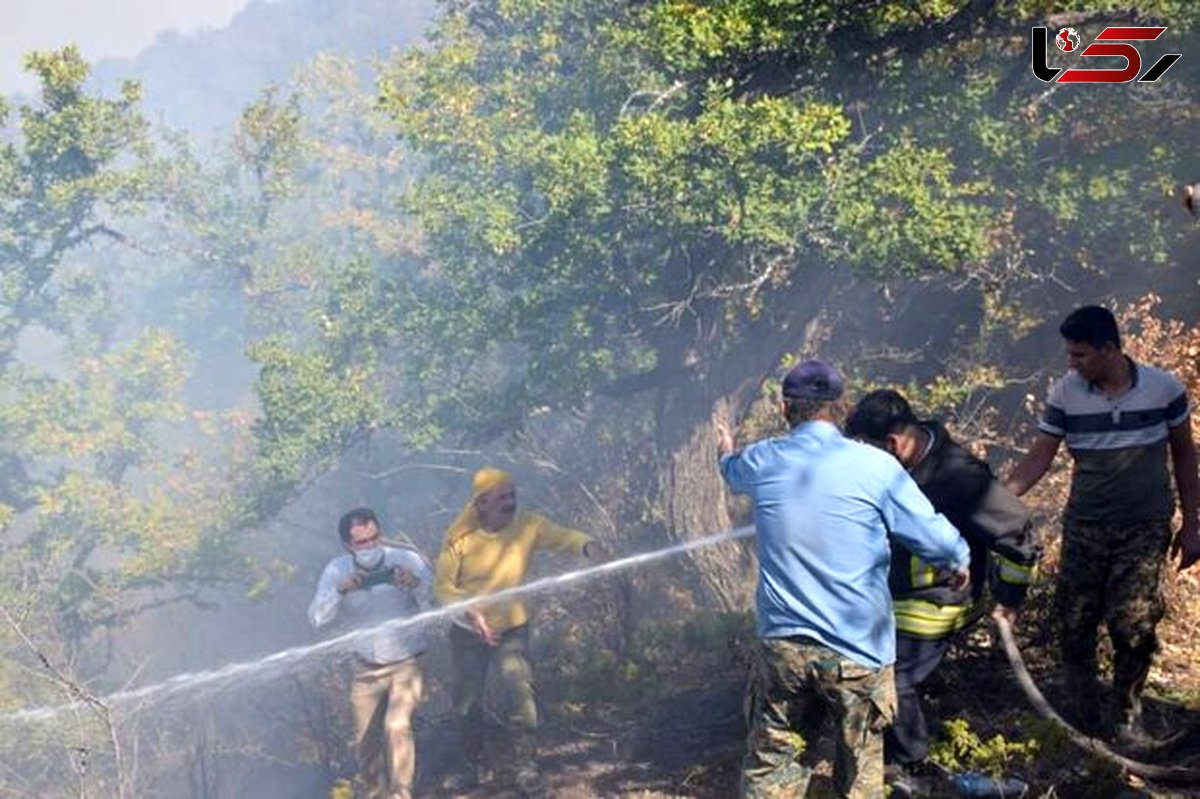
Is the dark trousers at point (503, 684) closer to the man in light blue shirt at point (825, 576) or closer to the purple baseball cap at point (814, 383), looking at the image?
the man in light blue shirt at point (825, 576)

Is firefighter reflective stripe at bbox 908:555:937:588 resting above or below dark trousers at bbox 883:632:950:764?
above

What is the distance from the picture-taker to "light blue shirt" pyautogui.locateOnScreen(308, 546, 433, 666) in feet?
23.6

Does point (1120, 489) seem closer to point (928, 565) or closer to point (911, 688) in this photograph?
point (928, 565)

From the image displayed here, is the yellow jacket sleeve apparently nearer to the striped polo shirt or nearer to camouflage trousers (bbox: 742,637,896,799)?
camouflage trousers (bbox: 742,637,896,799)

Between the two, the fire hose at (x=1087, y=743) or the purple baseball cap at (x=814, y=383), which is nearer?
the purple baseball cap at (x=814, y=383)

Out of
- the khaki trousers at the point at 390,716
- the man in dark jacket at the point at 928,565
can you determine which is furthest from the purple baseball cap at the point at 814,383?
the khaki trousers at the point at 390,716

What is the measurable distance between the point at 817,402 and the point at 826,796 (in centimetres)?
220

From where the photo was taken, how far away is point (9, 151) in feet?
61.2

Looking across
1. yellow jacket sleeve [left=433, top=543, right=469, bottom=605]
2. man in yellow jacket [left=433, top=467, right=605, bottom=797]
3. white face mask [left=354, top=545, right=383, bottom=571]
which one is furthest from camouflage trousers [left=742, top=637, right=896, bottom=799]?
white face mask [left=354, top=545, right=383, bottom=571]

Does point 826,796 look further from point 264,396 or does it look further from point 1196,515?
point 264,396

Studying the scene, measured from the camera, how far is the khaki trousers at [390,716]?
7.25m

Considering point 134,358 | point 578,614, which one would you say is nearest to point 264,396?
point 578,614

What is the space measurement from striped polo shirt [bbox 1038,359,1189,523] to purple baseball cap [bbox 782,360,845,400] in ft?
4.65

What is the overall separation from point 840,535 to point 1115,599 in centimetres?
175
